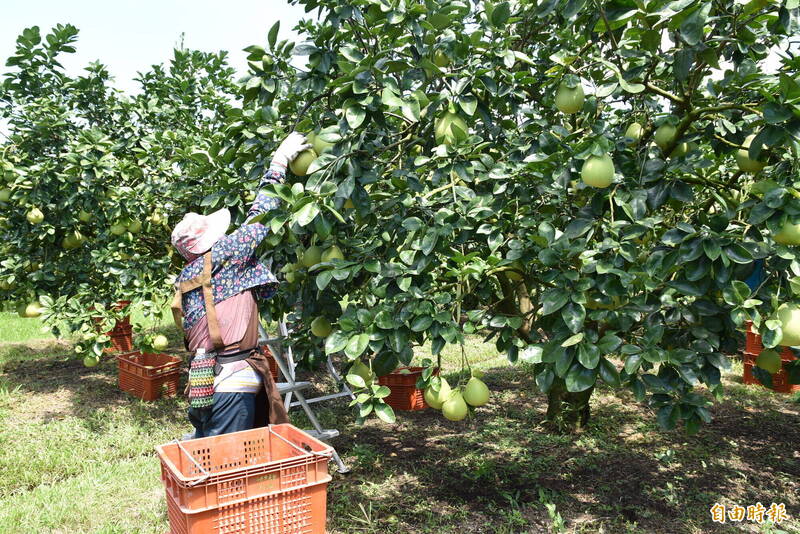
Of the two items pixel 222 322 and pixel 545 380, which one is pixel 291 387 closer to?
pixel 222 322

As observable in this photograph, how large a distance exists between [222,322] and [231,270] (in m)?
0.21

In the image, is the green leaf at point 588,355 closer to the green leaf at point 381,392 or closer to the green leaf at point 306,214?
the green leaf at point 381,392

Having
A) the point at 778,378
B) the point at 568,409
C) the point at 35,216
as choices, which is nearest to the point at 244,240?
the point at 568,409

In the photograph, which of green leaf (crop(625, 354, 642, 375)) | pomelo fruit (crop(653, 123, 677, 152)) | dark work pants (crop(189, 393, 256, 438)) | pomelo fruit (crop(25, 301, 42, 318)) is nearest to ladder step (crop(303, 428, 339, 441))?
dark work pants (crop(189, 393, 256, 438))

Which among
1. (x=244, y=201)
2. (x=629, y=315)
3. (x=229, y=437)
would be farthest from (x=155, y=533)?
(x=629, y=315)

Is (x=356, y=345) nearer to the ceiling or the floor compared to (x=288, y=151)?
nearer to the floor

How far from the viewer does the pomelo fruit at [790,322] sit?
5.35 ft

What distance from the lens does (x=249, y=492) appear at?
71.6 inches

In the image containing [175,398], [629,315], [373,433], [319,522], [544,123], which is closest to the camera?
[629,315]

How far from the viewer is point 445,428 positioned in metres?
4.21

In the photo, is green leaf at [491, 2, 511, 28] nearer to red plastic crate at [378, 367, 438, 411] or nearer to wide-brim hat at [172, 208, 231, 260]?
wide-brim hat at [172, 208, 231, 260]

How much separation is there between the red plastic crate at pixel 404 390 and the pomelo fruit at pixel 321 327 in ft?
7.28

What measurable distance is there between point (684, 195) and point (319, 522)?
1.56 meters

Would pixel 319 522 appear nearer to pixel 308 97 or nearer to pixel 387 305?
pixel 387 305
